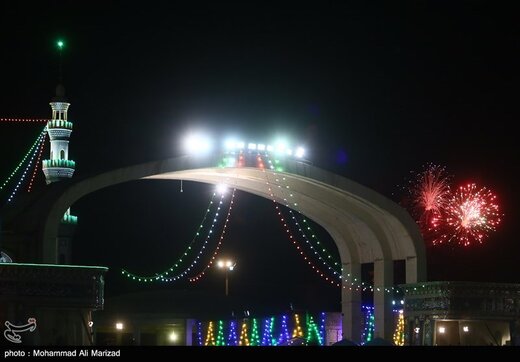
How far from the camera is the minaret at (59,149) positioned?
4697 centimetres

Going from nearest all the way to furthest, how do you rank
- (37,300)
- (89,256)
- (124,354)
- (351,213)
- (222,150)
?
(124,354) → (37,300) → (222,150) → (351,213) → (89,256)

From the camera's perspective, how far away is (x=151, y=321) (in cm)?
4634

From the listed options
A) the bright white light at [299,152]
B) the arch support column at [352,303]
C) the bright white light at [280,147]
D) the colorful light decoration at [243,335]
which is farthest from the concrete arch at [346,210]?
the colorful light decoration at [243,335]

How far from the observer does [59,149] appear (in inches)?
1864

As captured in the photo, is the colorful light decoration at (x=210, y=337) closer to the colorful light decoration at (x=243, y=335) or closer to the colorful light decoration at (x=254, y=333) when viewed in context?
the colorful light decoration at (x=243, y=335)

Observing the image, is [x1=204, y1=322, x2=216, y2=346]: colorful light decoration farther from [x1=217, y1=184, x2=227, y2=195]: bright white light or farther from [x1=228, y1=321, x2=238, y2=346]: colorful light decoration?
[x1=217, y1=184, x2=227, y2=195]: bright white light

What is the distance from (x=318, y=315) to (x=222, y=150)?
10415 millimetres

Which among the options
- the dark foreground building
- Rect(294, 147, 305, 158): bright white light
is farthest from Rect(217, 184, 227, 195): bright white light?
the dark foreground building

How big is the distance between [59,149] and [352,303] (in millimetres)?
14478

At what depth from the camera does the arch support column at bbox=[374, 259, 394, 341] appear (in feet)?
133

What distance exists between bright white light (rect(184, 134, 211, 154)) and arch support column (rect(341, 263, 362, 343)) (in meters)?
9.09

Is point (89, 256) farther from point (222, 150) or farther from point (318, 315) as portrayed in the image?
point (222, 150)

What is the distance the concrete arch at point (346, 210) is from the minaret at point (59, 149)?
29.2 feet

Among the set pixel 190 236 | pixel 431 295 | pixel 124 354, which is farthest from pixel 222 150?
pixel 190 236
